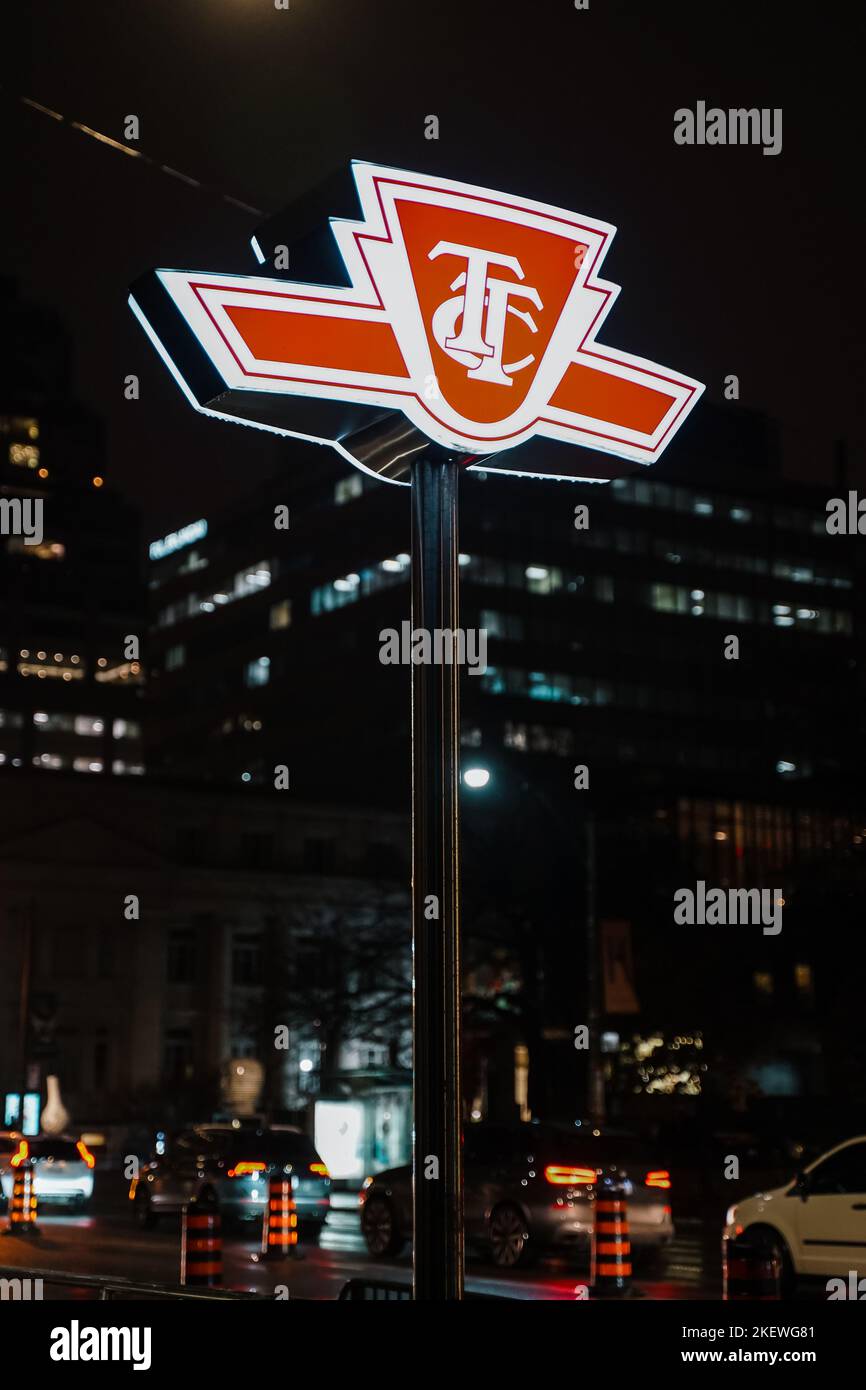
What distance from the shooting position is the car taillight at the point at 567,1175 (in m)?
21.5

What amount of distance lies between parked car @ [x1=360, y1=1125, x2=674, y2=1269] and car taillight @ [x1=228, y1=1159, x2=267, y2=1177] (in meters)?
3.82

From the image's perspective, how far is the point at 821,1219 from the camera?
58.4ft

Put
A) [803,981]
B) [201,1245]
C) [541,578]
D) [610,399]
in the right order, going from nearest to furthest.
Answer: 1. [610,399]
2. [201,1245]
3. [803,981]
4. [541,578]

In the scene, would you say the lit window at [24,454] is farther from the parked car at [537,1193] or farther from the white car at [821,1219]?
the white car at [821,1219]

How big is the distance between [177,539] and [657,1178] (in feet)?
384

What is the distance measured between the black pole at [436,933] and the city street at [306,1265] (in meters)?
6.64

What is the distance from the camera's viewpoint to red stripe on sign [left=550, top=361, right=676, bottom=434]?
33.8 feet

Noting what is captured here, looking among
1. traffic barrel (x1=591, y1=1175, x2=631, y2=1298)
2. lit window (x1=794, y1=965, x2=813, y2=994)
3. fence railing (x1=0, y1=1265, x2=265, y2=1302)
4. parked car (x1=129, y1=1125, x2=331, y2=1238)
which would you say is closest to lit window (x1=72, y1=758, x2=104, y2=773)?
lit window (x1=794, y1=965, x2=813, y2=994)

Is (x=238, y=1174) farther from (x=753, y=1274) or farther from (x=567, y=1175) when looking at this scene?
(x=753, y=1274)

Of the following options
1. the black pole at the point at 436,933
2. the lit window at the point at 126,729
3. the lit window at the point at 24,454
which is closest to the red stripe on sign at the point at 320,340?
the black pole at the point at 436,933

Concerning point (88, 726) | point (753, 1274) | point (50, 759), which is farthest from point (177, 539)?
point (753, 1274)

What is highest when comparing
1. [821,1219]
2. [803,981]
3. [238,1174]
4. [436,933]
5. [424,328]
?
[424,328]

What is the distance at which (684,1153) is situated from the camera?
1563 inches

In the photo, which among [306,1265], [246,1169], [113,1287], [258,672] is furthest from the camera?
[258,672]
